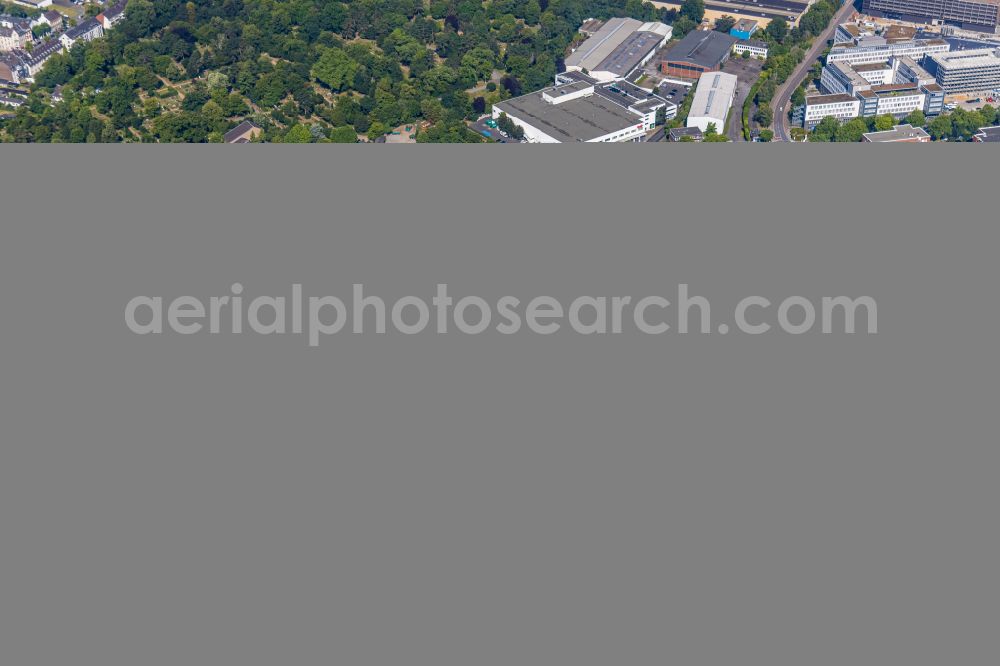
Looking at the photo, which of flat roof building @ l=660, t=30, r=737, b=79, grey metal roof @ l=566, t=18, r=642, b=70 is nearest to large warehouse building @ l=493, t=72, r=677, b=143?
grey metal roof @ l=566, t=18, r=642, b=70

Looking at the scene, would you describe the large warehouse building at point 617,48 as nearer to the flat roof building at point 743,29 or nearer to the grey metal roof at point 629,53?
the grey metal roof at point 629,53

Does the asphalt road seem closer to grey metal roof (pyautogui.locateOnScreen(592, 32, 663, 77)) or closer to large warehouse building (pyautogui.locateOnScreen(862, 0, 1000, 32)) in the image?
large warehouse building (pyautogui.locateOnScreen(862, 0, 1000, 32))

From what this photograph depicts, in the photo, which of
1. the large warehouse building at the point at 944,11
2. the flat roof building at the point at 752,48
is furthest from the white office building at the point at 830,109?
the large warehouse building at the point at 944,11

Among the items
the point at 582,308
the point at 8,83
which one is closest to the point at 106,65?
the point at 8,83

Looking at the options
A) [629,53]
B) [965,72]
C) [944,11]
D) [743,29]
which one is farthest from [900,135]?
[944,11]

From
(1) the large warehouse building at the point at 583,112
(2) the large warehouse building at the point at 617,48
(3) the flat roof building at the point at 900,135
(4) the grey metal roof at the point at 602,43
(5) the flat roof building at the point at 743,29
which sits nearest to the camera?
(1) the large warehouse building at the point at 583,112

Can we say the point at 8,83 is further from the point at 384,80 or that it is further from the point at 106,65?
the point at 384,80
